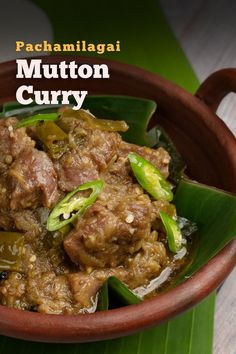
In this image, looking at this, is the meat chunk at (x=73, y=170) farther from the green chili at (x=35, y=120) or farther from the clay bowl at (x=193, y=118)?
the clay bowl at (x=193, y=118)

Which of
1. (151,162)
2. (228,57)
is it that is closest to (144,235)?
(151,162)

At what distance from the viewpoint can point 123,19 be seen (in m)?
4.00

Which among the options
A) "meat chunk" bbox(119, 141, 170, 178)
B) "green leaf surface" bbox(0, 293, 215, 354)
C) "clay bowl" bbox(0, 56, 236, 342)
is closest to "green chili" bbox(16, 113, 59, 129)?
"meat chunk" bbox(119, 141, 170, 178)

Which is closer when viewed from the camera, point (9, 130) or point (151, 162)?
point (9, 130)

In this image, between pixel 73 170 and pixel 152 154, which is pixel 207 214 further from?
pixel 73 170

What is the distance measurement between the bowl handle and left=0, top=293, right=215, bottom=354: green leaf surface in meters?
1.05

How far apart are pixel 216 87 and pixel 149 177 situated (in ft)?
2.26

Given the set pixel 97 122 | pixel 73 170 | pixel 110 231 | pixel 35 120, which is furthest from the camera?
pixel 97 122

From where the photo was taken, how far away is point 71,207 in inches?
95.3

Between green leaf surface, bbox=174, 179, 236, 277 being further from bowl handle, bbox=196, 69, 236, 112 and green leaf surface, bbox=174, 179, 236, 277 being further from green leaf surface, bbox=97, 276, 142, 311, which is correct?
bowl handle, bbox=196, 69, 236, 112

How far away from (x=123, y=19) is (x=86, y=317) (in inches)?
92.5

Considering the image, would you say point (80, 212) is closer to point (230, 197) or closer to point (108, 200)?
point (108, 200)

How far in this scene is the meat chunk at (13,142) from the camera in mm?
2537

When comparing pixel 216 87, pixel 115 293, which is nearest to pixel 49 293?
pixel 115 293
